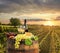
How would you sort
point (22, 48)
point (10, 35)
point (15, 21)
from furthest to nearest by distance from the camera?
point (15, 21)
point (10, 35)
point (22, 48)

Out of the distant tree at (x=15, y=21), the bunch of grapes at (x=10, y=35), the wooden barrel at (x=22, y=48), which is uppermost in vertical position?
the distant tree at (x=15, y=21)

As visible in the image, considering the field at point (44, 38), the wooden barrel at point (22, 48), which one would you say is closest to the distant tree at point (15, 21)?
the field at point (44, 38)

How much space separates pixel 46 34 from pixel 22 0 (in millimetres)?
537

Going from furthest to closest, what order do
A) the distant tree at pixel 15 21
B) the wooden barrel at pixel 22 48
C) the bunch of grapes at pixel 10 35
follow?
the distant tree at pixel 15 21, the bunch of grapes at pixel 10 35, the wooden barrel at pixel 22 48

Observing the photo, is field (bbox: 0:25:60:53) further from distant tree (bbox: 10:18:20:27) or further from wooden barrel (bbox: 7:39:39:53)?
wooden barrel (bbox: 7:39:39:53)

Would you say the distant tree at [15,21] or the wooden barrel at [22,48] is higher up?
the distant tree at [15,21]

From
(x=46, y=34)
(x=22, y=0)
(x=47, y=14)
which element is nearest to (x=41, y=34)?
(x=46, y=34)

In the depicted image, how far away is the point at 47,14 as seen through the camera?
2.97 meters

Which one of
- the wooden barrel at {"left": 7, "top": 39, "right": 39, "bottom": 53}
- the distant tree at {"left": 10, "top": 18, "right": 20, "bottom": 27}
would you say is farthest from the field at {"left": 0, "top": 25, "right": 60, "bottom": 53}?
the wooden barrel at {"left": 7, "top": 39, "right": 39, "bottom": 53}

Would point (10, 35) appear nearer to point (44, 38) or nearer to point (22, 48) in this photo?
point (22, 48)

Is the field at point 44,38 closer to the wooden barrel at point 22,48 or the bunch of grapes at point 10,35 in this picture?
the bunch of grapes at point 10,35

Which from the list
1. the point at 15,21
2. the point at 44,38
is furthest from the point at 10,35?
the point at 44,38

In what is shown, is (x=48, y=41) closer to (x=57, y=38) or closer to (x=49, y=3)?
(x=57, y=38)

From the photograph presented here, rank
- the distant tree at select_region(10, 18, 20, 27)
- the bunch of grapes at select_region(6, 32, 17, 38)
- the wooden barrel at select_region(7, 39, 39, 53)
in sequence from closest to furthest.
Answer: the wooden barrel at select_region(7, 39, 39, 53), the bunch of grapes at select_region(6, 32, 17, 38), the distant tree at select_region(10, 18, 20, 27)
